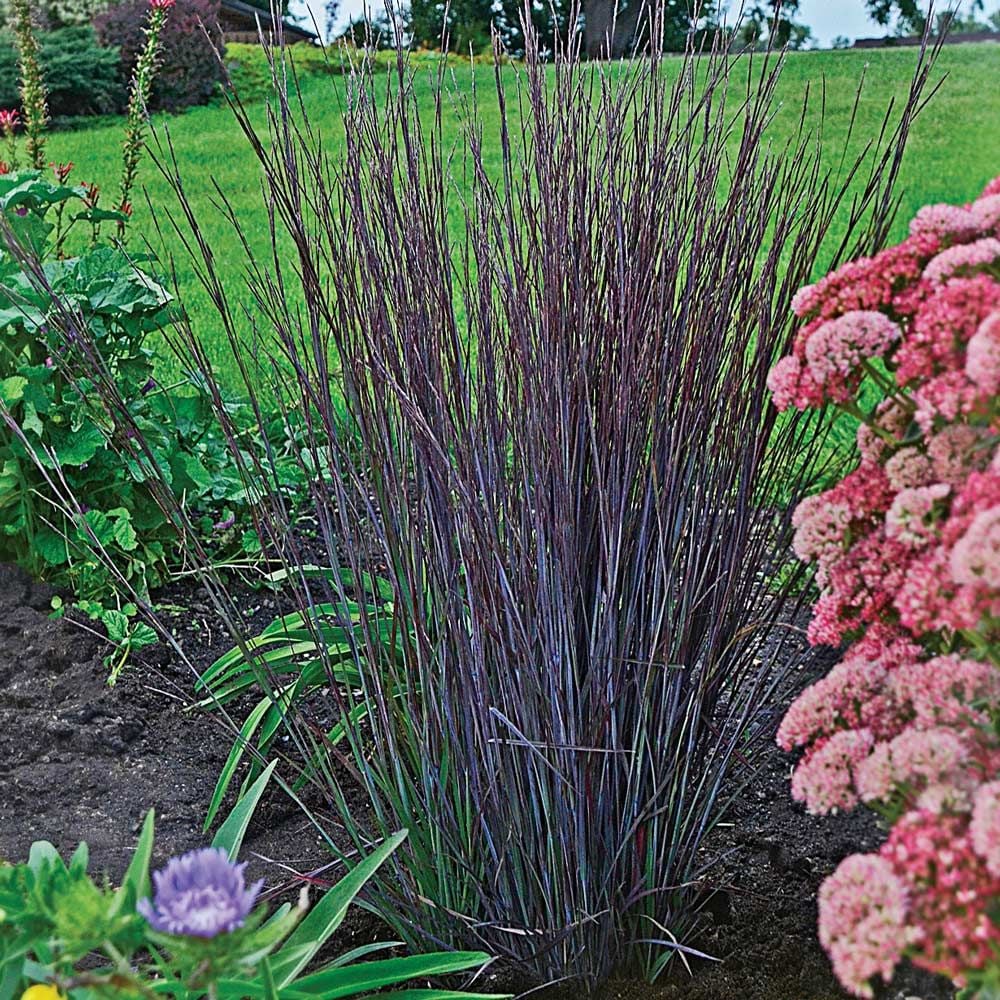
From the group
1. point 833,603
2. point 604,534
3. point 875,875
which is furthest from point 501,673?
point 875,875

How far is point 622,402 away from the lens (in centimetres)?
124

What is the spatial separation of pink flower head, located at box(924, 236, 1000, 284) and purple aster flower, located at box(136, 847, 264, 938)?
0.61 meters

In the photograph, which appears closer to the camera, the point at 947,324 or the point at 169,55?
the point at 947,324

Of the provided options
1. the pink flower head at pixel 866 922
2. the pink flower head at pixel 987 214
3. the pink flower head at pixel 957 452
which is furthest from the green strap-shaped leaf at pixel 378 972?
the pink flower head at pixel 987 214

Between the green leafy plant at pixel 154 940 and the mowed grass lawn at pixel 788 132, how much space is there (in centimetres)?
469

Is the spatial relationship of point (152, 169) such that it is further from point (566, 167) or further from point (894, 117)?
point (566, 167)

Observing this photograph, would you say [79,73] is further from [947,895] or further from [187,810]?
[947,895]

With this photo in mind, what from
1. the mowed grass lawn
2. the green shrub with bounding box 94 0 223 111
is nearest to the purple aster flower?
the mowed grass lawn

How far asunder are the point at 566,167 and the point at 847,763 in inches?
30.6

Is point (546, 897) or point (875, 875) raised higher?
point (875, 875)

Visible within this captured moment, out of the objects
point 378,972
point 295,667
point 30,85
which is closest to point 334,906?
point 378,972

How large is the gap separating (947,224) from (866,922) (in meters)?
0.50

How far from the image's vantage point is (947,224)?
880 millimetres

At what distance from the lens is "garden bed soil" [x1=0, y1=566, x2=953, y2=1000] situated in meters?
1.41
